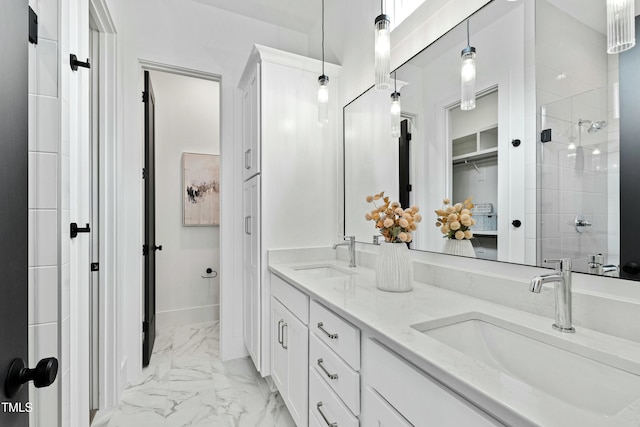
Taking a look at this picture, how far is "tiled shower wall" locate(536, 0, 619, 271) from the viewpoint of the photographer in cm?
86

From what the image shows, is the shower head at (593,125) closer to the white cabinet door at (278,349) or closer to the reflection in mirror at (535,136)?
the reflection in mirror at (535,136)

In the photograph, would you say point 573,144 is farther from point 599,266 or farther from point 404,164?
point 404,164

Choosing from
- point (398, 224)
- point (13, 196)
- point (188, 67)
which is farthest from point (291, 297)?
point (188, 67)

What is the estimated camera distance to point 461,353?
0.71m

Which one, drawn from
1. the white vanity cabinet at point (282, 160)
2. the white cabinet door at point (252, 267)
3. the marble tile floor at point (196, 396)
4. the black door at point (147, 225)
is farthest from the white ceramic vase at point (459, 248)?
the black door at point (147, 225)

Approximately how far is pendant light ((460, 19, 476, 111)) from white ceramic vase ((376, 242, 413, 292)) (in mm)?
657

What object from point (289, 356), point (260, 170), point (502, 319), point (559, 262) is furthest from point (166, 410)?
point (559, 262)

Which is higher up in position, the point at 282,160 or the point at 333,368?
the point at 282,160

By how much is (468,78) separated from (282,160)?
1.23 metres

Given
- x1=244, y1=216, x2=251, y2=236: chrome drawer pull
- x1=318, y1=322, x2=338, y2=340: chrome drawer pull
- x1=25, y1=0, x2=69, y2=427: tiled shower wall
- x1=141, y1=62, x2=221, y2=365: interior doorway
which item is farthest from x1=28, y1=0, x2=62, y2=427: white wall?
x1=141, y1=62, x2=221, y2=365: interior doorway

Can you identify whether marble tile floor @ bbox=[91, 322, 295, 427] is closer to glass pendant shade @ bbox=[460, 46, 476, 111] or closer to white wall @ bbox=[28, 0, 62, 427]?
white wall @ bbox=[28, 0, 62, 427]

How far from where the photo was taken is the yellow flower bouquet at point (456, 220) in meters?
1.28

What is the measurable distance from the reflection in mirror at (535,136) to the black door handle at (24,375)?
1.33 metres

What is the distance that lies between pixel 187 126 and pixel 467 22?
297cm
